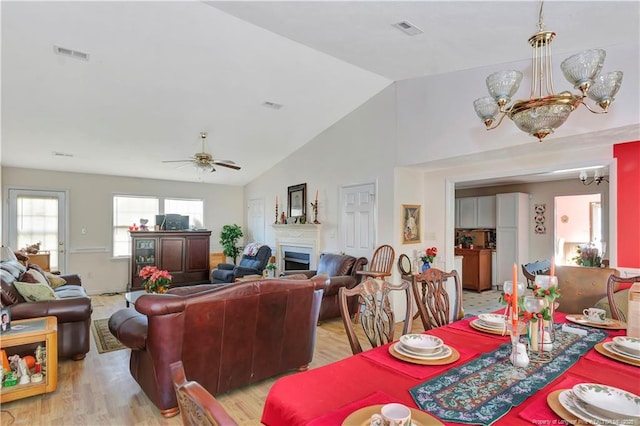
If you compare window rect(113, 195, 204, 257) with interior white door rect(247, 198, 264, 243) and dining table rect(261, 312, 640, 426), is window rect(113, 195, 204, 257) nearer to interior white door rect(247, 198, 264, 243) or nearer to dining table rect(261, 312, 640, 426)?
interior white door rect(247, 198, 264, 243)

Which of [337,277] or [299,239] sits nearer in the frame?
[337,277]

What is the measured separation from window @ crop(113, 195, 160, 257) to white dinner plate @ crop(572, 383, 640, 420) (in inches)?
324

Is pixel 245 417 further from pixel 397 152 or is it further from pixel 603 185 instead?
pixel 603 185

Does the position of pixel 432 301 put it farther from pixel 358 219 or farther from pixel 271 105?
pixel 271 105

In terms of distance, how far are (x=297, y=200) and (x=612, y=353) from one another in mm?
5783

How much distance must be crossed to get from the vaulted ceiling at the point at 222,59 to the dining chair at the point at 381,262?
7.71 ft

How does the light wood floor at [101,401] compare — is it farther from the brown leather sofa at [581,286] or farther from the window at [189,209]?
the window at [189,209]

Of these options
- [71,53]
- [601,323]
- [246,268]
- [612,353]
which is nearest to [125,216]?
[246,268]

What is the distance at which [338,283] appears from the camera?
16.1 ft

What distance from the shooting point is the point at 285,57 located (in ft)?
13.2

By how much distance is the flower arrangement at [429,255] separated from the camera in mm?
5211

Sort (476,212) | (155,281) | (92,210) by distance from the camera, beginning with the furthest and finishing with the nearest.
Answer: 1. (476,212)
2. (92,210)
3. (155,281)

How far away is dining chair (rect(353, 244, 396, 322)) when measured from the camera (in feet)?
16.4

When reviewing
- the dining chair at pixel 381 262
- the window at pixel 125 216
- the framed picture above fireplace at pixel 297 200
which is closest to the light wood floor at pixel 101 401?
the dining chair at pixel 381 262
